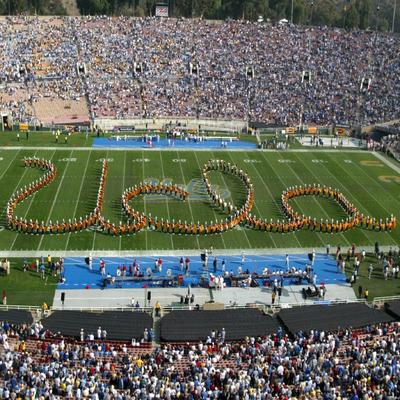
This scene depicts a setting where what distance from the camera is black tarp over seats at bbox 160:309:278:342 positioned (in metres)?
20.9

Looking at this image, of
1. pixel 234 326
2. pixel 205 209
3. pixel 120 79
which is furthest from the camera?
pixel 120 79

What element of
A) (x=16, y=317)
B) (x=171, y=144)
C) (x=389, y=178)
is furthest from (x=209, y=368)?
(x=171, y=144)

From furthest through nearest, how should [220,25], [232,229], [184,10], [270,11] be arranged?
1. [270,11]
2. [184,10]
3. [220,25]
4. [232,229]

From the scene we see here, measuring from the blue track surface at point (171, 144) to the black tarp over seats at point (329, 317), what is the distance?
26.0m

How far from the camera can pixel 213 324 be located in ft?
70.8

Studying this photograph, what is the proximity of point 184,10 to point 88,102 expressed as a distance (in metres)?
34.1

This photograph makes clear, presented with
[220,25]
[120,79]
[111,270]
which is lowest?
[111,270]

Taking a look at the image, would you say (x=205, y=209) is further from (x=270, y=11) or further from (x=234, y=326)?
(x=270, y=11)

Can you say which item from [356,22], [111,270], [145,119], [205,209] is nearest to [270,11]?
[356,22]

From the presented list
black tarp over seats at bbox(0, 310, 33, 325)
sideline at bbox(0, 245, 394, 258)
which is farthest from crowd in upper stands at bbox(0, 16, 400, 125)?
black tarp over seats at bbox(0, 310, 33, 325)

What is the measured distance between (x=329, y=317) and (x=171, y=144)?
92.1 feet

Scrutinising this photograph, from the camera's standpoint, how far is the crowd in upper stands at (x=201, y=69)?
57656 mm

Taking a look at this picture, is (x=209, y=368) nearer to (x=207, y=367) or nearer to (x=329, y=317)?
(x=207, y=367)

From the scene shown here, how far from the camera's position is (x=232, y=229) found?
107 feet
